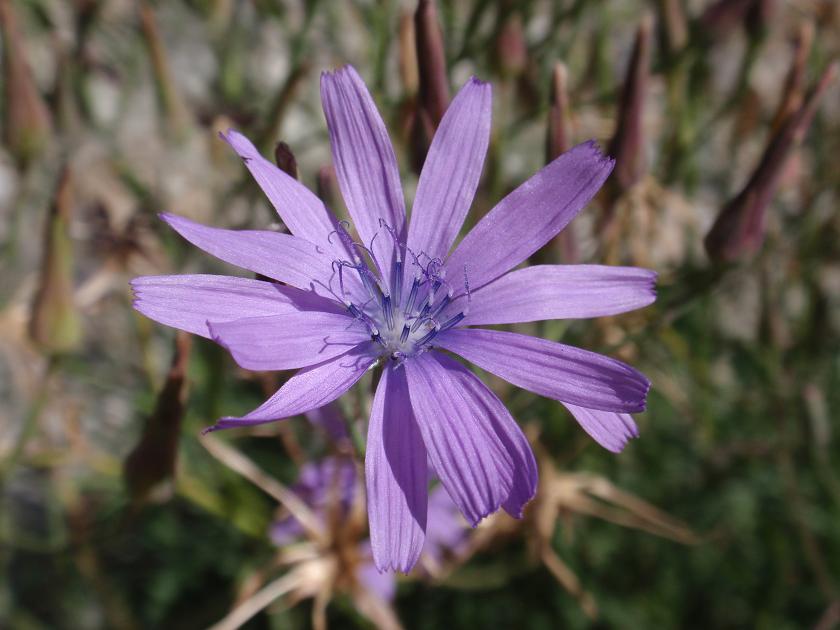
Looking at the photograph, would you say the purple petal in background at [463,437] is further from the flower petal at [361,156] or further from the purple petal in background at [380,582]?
the purple petal in background at [380,582]

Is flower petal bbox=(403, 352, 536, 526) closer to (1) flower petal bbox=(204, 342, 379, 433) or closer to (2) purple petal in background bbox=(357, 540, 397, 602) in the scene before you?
(1) flower petal bbox=(204, 342, 379, 433)

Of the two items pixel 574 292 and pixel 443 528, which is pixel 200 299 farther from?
pixel 443 528

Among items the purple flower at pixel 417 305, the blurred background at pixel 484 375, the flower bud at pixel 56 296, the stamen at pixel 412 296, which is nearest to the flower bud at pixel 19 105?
the blurred background at pixel 484 375

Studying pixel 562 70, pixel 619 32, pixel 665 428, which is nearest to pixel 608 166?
pixel 562 70

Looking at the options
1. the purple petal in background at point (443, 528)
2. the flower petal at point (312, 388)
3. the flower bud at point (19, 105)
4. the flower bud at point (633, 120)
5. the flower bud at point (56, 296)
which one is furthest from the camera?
the purple petal in background at point (443, 528)

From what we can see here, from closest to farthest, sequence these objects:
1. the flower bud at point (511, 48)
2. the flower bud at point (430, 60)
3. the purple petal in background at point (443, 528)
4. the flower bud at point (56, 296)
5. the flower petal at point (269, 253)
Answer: the flower petal at point (269, 253) < the flower bud at point (430, 60) < the flower bud at point (56, 296) < the flower bud at point (511, 48) < the purple petal in background at point (443, 528)

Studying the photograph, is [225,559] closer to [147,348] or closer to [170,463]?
[147,348]

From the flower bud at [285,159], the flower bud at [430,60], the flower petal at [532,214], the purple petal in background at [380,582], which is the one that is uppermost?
the flower bud at [430,60]
